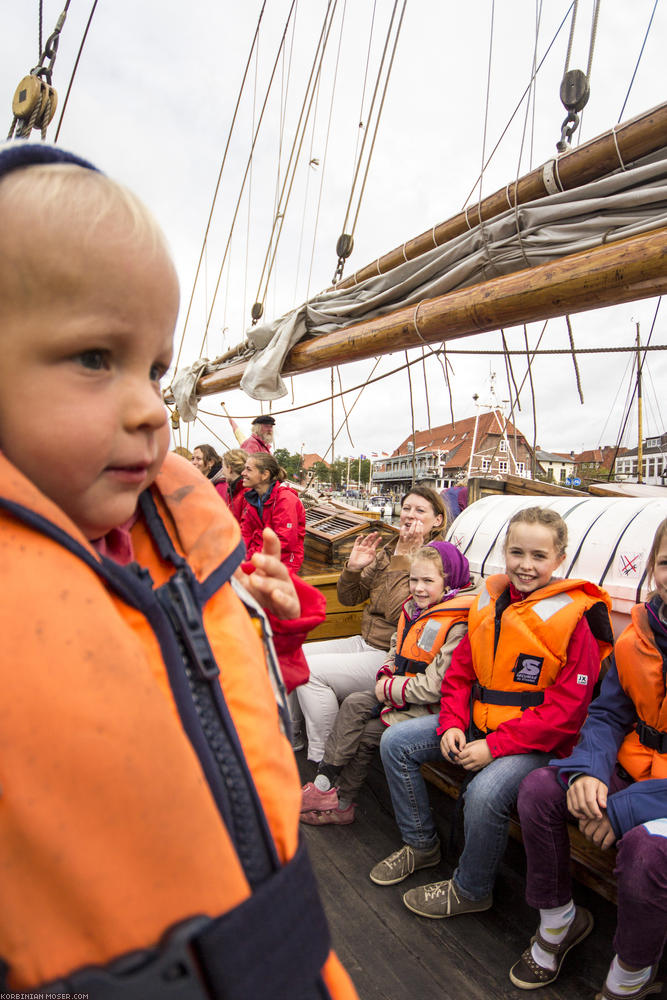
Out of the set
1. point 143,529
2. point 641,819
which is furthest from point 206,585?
point 641,819

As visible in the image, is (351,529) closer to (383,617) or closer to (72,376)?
(383,617)

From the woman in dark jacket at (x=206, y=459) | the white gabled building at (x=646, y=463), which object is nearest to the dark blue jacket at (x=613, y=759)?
the woman in dark jacket at (x=206, y=459)

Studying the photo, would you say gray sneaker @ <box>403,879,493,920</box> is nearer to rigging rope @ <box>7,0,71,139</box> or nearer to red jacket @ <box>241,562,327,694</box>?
red jacket @ <box>241,562,327,694</box>

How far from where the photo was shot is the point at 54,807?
38cm

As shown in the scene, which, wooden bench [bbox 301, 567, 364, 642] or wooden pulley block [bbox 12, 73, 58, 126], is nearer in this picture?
wooden pulley block [bbox 12, 73, 58, 126]

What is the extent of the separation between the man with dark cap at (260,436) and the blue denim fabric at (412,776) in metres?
3.54

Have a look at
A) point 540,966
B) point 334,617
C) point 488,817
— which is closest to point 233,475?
point 334,617

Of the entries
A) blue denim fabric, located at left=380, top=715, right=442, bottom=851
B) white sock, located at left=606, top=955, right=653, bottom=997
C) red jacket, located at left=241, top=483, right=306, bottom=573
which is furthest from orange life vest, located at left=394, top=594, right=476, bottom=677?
red jacket, located at left=241, top=483, right=306, bottom=573

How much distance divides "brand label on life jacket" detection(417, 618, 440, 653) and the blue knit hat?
2.46 metres

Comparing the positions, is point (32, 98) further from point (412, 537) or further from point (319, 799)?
point (319, 799)

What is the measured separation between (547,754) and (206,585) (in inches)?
80.3

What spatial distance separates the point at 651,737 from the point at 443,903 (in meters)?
0.99

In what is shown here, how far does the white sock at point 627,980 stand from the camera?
1.63 meters

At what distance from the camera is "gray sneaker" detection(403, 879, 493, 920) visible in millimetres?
2074
